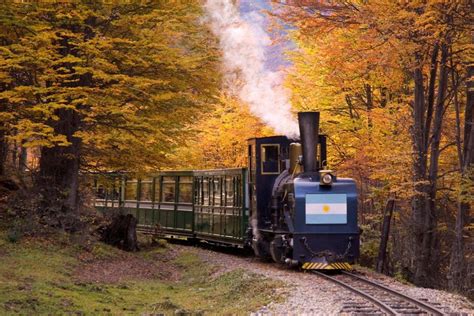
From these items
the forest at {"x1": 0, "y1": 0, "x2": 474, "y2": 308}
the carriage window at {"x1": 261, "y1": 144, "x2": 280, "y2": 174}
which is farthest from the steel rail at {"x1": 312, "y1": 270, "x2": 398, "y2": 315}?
the forest at {"x1": 0, "y1": 0, "x2": 474, "y2": 308}

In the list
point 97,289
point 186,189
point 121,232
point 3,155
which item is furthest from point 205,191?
point 97,289

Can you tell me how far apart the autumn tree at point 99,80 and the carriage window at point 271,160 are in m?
2.47

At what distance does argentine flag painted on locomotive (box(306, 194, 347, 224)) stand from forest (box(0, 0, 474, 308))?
2.63 meters

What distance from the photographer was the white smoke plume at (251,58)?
69.7ft

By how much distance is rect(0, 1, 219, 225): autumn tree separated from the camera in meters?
17.1

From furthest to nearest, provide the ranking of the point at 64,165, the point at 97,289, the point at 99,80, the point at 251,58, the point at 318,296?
the point at 251,58
the point at 64,165
the point at 99,80
the point at 97,289
the point at 318,296

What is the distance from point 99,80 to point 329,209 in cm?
724

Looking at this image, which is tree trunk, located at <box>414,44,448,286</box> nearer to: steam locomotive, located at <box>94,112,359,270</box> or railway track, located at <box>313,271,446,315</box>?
steam locomotive, located at <box>94,112,359,270</box>

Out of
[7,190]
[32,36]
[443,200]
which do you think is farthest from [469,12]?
[7,190]

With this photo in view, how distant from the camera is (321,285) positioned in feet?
47.9

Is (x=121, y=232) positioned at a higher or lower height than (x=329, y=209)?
lower

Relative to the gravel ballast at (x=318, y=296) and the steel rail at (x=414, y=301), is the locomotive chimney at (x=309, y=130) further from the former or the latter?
the steel rail at (x=414, y=301)

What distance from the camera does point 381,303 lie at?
39.0 ft

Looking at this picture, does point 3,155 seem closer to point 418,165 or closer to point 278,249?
point 278,249
